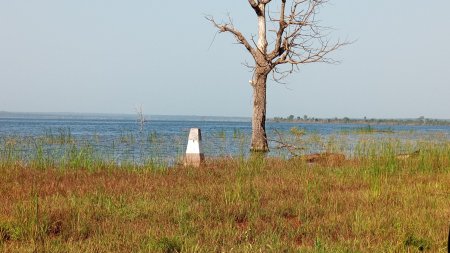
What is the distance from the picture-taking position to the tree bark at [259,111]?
2216cm

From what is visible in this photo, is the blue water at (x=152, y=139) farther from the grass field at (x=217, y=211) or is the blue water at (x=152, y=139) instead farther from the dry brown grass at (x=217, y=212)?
the dry brown grass at (x=217, y=212)

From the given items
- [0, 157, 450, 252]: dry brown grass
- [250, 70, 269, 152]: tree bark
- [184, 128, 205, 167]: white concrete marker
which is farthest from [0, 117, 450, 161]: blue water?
[0, 157, 450, 252]: dry brown grass

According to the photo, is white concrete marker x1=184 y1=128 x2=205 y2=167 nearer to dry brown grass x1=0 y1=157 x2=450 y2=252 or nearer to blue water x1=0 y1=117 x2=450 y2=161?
blue water x1=0 y1=117 x2=450 y2=161

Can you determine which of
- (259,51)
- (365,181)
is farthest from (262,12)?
(365,181)

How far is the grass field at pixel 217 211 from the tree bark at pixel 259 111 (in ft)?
34.3

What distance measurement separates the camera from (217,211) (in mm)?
6754

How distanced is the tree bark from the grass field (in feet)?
34.3

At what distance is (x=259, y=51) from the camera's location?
21.9 meters

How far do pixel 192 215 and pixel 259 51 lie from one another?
16.2 meters

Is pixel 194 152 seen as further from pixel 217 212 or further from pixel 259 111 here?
pixel 259 111

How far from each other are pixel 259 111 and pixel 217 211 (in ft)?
51.4

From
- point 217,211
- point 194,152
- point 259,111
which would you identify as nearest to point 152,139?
point 259,111

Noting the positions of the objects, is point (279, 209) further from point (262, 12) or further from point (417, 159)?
point (262, 12)

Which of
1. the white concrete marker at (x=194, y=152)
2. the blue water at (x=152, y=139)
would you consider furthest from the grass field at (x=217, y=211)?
the blue water at (x=152, y=139)
